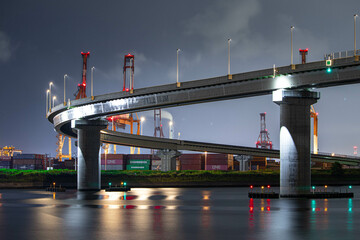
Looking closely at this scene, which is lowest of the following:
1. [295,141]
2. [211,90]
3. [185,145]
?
[295,141]

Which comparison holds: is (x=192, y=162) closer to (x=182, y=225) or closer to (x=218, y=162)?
(x=218, y=162)

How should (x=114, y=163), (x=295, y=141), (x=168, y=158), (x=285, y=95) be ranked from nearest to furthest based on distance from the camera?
(x=295, y=141) → (x=285, y=95) → (x=168, y=158) → (x=114, y=163)

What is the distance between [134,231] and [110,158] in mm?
165884

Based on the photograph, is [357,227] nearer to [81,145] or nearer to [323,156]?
[81,145]

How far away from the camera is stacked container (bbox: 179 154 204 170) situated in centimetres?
19562

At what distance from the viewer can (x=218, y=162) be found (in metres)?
193

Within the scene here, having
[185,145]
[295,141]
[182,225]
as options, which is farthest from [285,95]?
[185,145]

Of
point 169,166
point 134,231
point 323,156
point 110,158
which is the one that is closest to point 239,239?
point 134,231

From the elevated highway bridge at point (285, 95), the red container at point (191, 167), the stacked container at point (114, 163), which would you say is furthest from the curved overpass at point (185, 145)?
the elevated highway bridge at point (285, 95)

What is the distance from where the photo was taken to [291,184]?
61406 mm

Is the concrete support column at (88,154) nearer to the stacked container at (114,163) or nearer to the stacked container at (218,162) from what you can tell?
the stacked container at (114,163)

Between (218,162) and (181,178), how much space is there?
59262 mm

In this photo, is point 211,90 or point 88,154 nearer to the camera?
point 211,90

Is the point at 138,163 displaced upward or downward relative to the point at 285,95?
downward
